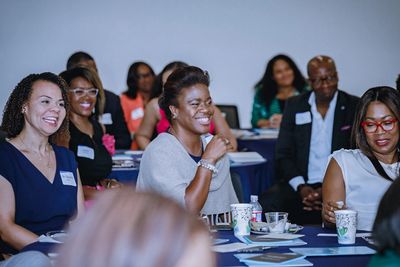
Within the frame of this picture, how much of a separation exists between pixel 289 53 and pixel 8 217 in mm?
6302

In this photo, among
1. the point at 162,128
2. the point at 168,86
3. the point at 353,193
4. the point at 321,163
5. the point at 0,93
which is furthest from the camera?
the point at 0,93

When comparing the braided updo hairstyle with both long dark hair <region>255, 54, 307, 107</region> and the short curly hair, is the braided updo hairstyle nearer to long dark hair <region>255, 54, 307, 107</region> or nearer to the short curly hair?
the short curly hair

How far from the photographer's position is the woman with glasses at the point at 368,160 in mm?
3201

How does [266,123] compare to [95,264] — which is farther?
[266,123]

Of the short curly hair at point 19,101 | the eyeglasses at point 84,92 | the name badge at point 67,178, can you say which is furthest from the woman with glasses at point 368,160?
the eyeglasses at point 84,92

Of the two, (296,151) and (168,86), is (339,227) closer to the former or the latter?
(168,86)

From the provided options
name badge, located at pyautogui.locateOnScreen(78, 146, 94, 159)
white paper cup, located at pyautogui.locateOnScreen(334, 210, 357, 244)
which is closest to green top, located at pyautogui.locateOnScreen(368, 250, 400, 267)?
white paper cup, located at pyautogui.locateOnScreen(334, 210, 357, 244)

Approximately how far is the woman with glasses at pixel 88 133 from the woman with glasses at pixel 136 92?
2872mm

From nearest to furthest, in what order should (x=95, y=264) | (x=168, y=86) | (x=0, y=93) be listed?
(x=95, y=264) → (x=168, y=86) → (x=0, y=93)

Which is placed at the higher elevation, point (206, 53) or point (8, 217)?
point (206, 53)

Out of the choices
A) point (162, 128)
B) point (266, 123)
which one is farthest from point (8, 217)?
point (266, 123)

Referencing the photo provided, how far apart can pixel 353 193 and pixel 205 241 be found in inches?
92.5

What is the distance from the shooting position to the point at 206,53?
868 cm

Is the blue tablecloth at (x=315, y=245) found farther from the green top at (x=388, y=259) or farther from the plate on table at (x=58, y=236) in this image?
the green top at (x=388, y=259)
